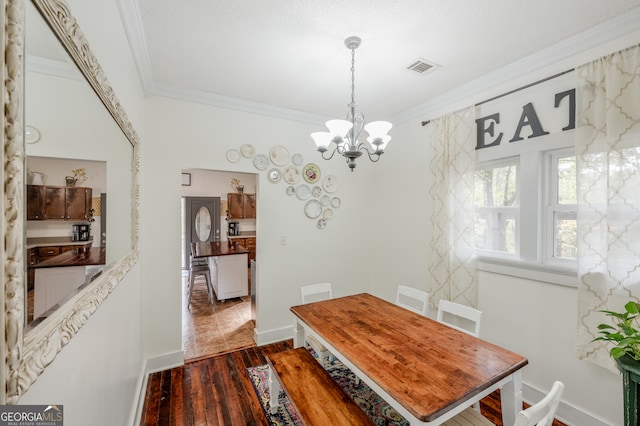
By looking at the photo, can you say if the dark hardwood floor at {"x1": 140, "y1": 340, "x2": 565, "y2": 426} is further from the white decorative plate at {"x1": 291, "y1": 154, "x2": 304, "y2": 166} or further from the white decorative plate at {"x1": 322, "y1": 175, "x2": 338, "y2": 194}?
the white decorative plate at {"x1": 291, "y1": 154, "x2": 304, "y2": 166}

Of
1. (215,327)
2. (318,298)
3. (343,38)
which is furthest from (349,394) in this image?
A: (343,38)

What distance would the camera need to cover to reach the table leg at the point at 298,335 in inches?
86.3

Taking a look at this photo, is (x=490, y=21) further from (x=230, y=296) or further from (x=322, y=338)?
(x=230, y=296)

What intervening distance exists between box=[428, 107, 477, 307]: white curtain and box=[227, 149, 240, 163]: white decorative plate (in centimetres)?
215

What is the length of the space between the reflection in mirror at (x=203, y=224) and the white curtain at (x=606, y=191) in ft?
22.6

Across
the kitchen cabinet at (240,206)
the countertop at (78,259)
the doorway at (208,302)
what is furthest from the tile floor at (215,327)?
the kitchen cabinet at (240,206)

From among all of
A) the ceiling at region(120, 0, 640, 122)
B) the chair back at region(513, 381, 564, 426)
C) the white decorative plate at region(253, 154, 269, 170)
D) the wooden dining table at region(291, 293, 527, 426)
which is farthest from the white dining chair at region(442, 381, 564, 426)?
the white decorative plate at region(253, 154, 269, 170)

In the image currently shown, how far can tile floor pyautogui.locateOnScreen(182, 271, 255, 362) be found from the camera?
302cm

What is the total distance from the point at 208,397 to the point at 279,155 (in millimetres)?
2485

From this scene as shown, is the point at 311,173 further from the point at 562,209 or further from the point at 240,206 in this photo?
the point at 240,206

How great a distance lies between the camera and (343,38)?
191 centimetres

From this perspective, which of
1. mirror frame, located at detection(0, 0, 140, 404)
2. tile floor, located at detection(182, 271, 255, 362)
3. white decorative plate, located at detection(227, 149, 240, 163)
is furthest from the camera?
tile floor, located at detection(182, 271, 255, 362)

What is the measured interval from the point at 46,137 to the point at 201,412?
7.45ft

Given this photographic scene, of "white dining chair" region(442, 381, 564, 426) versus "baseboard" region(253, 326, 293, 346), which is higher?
"white dining chair" region(442, 381, 564, 426)
